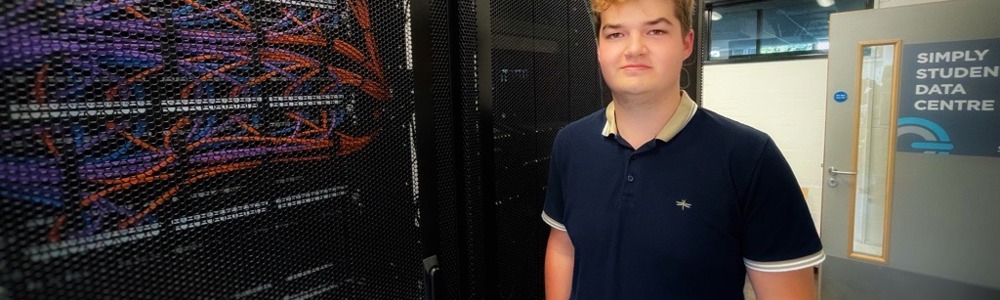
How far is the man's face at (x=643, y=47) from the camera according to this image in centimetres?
83

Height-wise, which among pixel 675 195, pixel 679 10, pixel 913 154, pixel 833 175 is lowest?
pixel 833 175

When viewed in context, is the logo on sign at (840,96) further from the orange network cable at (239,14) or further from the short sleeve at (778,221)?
the orange network cable at (239,14)

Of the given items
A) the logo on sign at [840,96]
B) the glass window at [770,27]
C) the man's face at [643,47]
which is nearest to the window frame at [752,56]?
the glass window at [770,27]

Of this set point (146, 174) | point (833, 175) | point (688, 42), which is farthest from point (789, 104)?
point (146, 174)

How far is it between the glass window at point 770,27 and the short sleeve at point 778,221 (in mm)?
3192

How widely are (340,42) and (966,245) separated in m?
3.07

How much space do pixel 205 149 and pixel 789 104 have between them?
384 centimetres

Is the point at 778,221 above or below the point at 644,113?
below

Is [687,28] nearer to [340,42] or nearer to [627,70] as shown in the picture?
[627,70]

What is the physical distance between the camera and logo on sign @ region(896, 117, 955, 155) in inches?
93.2

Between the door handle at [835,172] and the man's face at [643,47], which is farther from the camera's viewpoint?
the door handle at [835,172]

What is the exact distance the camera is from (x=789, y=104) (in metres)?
3.53

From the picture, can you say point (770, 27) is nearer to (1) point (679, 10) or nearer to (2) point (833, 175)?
(2) point (833, 175)

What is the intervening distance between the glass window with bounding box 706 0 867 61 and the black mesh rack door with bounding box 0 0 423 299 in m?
3.63
